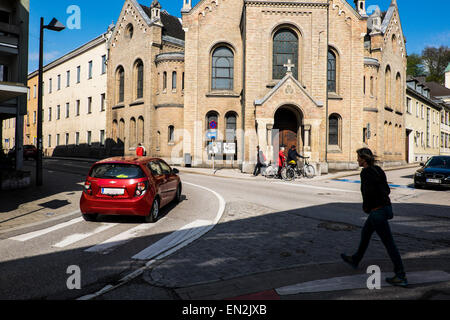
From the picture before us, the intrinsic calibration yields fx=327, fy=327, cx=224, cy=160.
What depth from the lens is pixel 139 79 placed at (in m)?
30.7

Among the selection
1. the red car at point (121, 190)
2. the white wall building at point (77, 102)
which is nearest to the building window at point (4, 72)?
the red car at point (121, 190)

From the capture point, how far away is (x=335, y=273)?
4305mm

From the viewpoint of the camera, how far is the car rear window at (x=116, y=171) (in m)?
7.40

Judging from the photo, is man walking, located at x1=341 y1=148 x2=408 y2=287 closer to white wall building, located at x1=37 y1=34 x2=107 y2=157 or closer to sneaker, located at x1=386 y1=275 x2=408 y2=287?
sneaker, located at x1=386 y1=275 x2=408 y2=287

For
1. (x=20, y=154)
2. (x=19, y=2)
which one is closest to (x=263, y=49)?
(x=19, y=2)

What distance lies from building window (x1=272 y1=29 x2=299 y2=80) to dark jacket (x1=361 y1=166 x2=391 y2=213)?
2078 centimetres

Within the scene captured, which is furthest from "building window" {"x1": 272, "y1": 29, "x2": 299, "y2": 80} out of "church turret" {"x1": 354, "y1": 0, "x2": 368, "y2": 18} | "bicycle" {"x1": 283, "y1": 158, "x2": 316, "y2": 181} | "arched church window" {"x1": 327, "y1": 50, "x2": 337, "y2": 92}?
"church turret" {"x1": 354, "y1": 0, "x2": 368, "y2": 18}

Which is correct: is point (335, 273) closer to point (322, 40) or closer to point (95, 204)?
point (95, 204)

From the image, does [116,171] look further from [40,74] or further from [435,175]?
[435,175]

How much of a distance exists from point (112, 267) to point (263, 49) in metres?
21.4

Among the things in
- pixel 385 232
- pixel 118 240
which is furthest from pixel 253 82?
pixel 385 232

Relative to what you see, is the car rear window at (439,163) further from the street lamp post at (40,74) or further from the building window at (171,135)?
the building window at (171,135)

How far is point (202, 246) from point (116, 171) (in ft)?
10.2

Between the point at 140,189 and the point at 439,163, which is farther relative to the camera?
the point at 439,163
